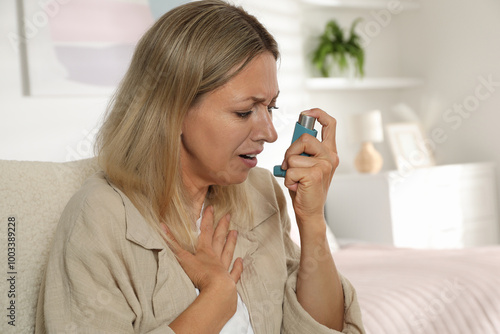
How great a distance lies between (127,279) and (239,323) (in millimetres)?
271

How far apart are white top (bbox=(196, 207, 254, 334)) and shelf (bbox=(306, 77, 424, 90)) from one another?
9.70ft

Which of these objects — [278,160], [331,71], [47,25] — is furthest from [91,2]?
[331,71]

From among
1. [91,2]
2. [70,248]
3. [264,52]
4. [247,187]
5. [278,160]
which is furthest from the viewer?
[278,160]

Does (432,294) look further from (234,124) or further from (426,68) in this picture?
(426,68)

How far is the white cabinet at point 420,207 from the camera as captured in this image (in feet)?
12.3

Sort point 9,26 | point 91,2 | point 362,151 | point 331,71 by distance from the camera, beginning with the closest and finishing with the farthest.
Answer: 1. point 9,26
2. point 91,2
3. point 362,151
4. point 331,71

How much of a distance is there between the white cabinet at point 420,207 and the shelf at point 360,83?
657 millimetres

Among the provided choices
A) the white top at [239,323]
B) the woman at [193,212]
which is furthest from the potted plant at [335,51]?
the white top at [239,323]

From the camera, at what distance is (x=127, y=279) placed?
1068mm

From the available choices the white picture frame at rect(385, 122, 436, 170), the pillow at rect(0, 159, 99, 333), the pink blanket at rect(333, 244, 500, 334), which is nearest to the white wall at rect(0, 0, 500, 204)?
the white picture frame at rect(385, 122, 436, 170)

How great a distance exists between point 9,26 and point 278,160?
68.9 inches

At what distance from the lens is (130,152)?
3.93ft

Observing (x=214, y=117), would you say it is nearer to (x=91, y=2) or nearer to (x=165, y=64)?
(x=165, y=64)

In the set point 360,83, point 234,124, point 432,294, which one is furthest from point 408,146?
point 234,124
